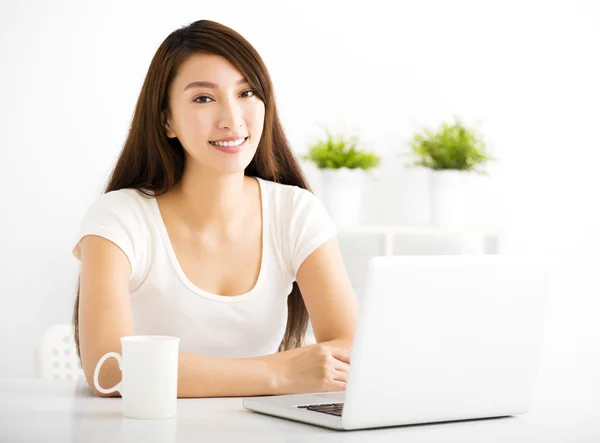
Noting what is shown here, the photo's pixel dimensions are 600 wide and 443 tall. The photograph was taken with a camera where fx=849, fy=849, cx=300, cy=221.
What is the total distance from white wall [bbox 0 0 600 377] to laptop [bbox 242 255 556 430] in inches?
86.2

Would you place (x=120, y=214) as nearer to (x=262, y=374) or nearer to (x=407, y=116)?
(x=262, y=374)

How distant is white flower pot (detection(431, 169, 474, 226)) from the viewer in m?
3.36

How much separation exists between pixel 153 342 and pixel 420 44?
2.69 meters

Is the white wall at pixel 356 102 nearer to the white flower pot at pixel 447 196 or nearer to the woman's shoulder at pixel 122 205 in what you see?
the white flower pot at pixel 447 196

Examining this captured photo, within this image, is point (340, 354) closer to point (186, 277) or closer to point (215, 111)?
point (186, 277)

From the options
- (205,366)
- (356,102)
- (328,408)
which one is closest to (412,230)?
(356,102)

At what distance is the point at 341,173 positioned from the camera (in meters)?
3.27

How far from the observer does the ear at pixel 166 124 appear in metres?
1.98

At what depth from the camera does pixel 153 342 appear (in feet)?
3.98

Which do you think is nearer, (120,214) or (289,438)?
(289,438)

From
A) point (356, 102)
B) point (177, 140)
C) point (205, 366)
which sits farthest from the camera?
point (356, 102)

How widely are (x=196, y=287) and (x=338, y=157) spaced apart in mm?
1513

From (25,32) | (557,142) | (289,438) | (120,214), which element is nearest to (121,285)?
(120,214)

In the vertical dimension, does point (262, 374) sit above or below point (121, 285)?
below
